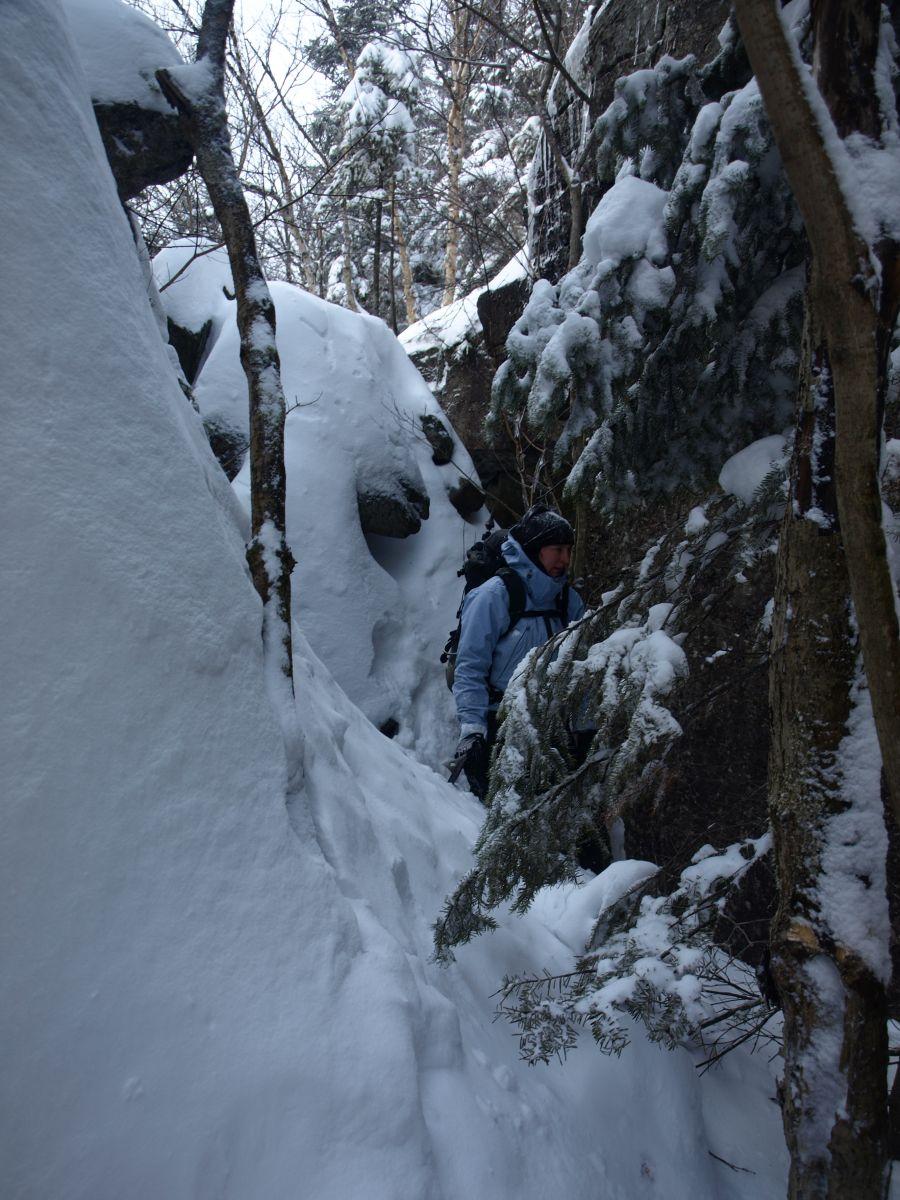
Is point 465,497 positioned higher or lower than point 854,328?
lower

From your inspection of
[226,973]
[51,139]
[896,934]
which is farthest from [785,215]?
[896,934]

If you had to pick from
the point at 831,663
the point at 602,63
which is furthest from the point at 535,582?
the point at 602,63

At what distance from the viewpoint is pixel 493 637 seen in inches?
159

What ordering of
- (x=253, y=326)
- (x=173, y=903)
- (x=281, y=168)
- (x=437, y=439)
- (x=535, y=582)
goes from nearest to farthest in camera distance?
(x=173, y=903) < (x=253, y=326) < (x=535, y=582) < (x=437, y=439) < (x=281, y=168)

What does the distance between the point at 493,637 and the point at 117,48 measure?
11.7 feet

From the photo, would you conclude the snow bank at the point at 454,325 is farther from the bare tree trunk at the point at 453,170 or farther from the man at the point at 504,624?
the man at the point at 504,624

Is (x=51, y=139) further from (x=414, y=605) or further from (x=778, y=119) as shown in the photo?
(x=414, y=605)

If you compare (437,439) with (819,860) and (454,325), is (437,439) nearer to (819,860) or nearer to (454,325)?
(454,325)

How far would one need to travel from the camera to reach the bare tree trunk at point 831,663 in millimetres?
1103

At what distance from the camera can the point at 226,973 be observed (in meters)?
1.48

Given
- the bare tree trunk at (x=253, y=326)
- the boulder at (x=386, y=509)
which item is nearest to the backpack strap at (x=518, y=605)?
the bare tree trunk at (x=253, y=326)

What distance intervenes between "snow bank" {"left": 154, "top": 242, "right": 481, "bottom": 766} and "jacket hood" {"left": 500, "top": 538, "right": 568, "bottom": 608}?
9.92ft

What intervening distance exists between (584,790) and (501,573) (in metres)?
2.17

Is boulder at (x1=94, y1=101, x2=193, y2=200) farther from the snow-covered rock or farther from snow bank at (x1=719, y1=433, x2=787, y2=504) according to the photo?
snow bank at (x1=719, y1=433, x2=787, y2=504)
